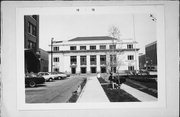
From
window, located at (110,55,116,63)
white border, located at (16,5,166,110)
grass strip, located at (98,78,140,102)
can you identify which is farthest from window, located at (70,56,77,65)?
white border, located at (16,5,166,110)

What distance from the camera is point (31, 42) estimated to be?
16.9 feet

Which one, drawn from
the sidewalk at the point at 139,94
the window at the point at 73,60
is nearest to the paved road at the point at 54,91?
the window at the point at 73,60

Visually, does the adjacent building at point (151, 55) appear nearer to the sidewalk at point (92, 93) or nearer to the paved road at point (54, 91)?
the sidewalk at point (92, 93)

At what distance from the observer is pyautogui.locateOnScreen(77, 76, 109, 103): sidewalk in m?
5.12

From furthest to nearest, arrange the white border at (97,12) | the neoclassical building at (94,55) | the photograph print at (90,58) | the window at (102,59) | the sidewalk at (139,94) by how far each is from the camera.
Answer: the window at (102,59), the neoclassical building at (94,55), the photograph print at (90,58), the sidewalk at (139,94), the white border at (97,12)

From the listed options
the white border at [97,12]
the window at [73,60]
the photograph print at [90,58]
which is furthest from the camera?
the window at [73,60]

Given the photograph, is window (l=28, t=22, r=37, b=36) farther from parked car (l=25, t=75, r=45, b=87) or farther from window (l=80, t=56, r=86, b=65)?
window (l=80, t=56, r=86, b=65)

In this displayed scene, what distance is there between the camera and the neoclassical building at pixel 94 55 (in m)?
5.60

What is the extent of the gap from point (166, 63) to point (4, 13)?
420cm


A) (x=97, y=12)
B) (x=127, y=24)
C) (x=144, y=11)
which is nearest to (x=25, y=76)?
(x=97, y=12)

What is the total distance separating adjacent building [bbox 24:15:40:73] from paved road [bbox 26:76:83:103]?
0.56m

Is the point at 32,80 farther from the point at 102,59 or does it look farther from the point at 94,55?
the point at 102,59

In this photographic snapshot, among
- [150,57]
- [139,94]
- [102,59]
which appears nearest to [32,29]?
[102,59]

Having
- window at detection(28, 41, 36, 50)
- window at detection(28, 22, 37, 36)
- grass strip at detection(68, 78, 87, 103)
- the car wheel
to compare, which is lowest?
grass strip at detection(68, 78, 87, 103)
